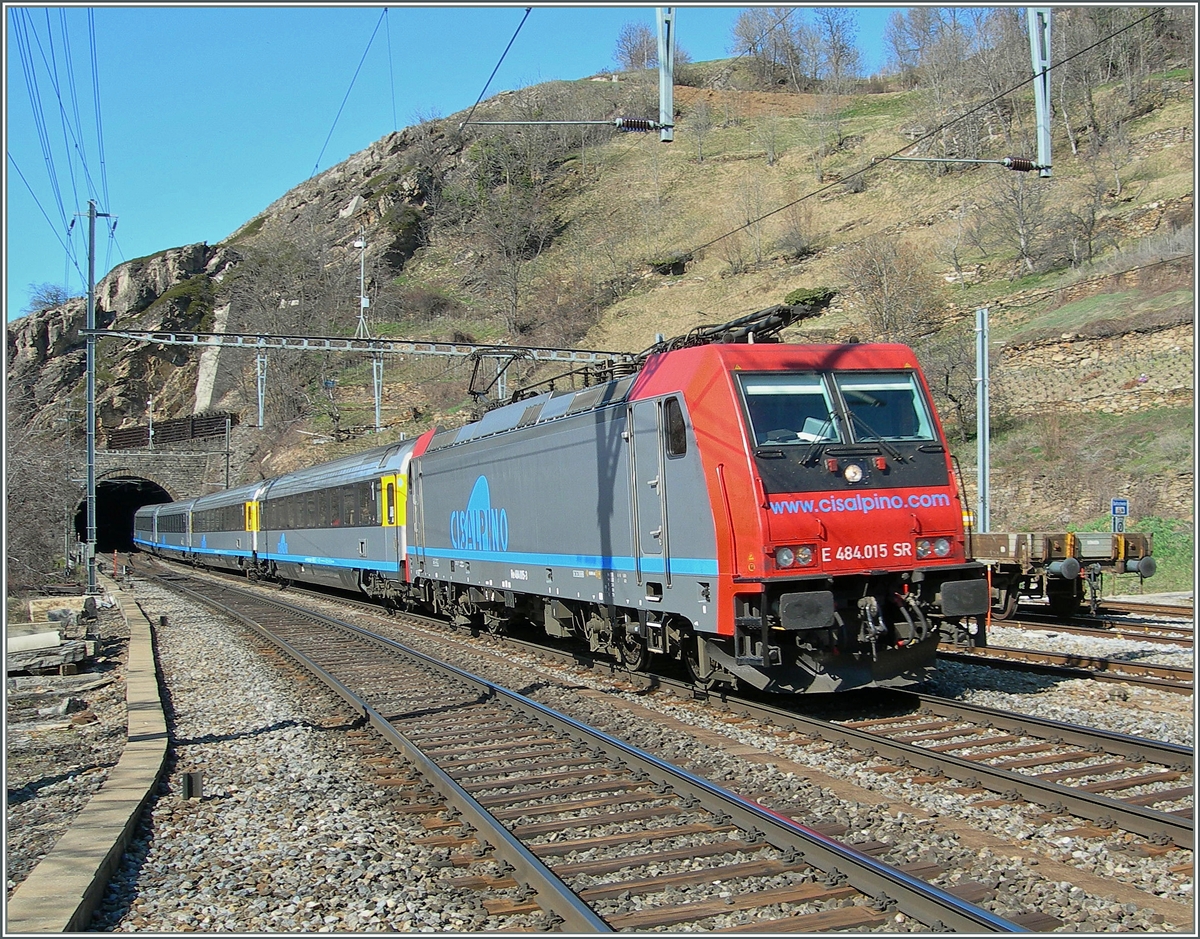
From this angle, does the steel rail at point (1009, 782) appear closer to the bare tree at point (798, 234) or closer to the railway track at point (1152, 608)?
the railway track at point (1152, 608)

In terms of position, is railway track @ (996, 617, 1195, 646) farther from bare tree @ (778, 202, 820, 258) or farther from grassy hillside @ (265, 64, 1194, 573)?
bare tree @ (778, 202, 820, 258)

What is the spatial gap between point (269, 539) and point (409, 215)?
206ft

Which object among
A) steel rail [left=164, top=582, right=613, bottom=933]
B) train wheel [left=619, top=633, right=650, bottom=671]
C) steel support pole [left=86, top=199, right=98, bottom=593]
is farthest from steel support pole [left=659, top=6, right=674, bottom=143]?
steel support pole [left=86, top=199, right=98, bottom=593]

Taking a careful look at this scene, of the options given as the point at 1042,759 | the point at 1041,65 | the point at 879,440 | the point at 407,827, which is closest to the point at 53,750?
the point at 407,827

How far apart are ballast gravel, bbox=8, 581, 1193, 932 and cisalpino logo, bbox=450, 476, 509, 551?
3.68 metres

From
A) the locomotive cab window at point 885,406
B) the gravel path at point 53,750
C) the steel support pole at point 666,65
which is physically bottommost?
the gravel path at point 53,750

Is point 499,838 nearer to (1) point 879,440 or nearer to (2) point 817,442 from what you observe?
(2) point 817,442

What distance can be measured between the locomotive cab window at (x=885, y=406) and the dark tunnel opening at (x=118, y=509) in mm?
75296

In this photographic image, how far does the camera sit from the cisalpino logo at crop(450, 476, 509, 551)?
46.1 feet

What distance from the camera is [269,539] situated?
31.9m

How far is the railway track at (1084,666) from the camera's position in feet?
32.7

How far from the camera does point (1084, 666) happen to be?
11.3 m

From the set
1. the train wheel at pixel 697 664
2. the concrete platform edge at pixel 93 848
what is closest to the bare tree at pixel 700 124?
the train wheel at pixel 697 664

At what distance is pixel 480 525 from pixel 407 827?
8761 millimetres
